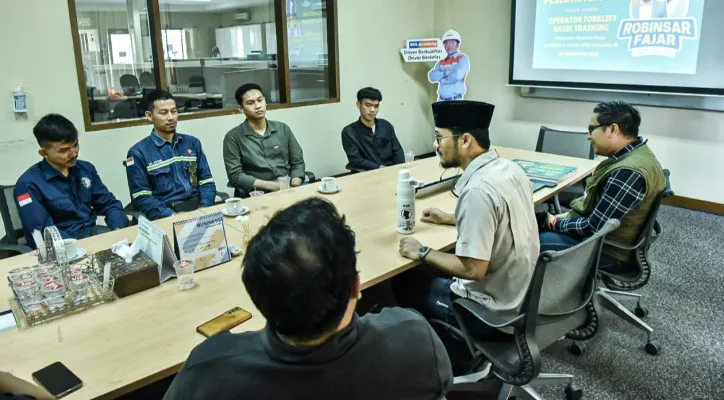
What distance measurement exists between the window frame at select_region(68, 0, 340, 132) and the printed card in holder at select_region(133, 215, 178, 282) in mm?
2472

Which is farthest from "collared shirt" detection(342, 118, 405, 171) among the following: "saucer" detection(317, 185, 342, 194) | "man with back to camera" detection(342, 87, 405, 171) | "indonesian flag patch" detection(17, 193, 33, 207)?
"indonesian flag patch" detection(17, 193, 33, 207)

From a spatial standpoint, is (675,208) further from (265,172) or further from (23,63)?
(23,63)

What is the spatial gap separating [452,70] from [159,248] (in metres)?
4.51

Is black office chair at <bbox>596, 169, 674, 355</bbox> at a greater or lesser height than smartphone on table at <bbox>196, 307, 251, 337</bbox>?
lesser

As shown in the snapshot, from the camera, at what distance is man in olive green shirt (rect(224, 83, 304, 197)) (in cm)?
339

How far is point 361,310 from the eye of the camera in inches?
107

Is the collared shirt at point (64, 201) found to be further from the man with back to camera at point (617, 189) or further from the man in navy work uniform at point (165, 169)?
the man with back to camera at point (617, 189)

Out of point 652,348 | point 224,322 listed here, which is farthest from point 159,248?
point 652,348

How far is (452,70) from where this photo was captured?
18.4ft

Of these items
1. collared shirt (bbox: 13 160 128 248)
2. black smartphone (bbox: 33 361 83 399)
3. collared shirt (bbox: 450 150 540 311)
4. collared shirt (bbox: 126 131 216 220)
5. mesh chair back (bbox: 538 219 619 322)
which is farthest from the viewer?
collared shirt (bbox: 126 131 216 220)

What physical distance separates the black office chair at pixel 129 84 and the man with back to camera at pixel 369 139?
1792 millimetres

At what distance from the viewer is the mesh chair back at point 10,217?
8.27 ft

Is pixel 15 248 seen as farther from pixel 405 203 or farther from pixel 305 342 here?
pixel 305 342

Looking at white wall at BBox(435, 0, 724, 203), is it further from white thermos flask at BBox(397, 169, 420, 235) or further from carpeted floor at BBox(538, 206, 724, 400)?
white thermos flask at BBox(397, 169, 420, 235)
